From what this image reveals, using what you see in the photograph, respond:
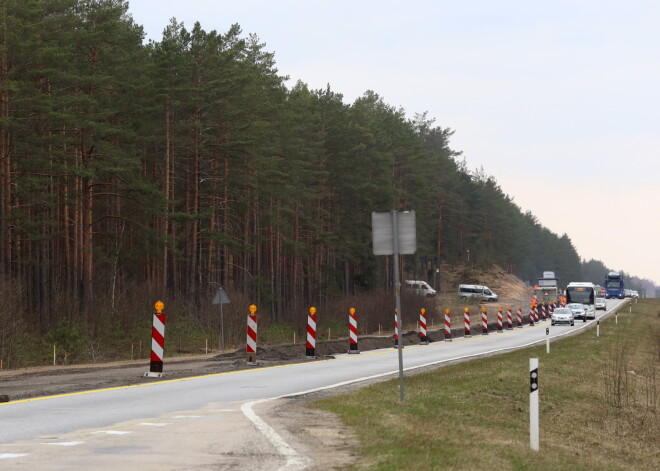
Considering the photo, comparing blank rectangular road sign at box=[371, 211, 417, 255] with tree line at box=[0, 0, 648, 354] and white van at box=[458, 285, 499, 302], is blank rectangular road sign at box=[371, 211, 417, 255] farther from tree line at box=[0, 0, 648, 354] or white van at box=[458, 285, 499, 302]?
white van at box=[458, 285, 499, 302]

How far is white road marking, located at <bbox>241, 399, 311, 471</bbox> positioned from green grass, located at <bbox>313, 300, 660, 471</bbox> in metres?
0.61

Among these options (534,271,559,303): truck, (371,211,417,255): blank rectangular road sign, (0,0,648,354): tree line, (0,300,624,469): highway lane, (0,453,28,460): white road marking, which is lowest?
(0,300,624,469): highway lane

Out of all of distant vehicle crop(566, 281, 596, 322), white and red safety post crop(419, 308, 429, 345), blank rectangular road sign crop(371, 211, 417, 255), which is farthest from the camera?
distant vehicle crop(566, 281, 596, 322)

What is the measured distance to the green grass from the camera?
422 inches

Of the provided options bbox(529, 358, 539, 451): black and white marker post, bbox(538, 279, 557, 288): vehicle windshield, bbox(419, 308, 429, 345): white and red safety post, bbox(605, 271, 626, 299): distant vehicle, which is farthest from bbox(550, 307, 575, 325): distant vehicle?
bbox(605, 271, 626, 299): distant vehicle

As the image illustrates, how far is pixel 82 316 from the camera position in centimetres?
3662

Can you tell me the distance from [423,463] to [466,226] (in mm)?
135928

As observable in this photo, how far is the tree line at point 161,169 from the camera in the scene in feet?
140

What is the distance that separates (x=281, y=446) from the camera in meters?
11.0

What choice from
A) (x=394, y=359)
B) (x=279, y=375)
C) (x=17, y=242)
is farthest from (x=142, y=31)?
(x=279, y=375)

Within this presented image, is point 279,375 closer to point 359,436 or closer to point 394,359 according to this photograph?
point 394,359

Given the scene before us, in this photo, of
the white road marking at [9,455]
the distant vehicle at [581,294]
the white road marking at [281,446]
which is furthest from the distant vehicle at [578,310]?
the white road marking at [9,455]

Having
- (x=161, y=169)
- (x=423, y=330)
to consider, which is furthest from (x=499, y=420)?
(x=161, y=169)

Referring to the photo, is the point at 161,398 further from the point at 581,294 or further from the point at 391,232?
the point at 581,294
